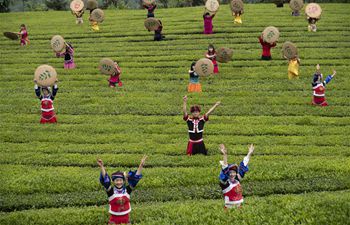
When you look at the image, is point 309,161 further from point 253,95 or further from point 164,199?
point 253,95

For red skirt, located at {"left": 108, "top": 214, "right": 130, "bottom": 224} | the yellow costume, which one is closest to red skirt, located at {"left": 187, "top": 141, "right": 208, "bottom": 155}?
red skirt, located at {"left": 108, "top": 214, "right": 130, "bottom": 224}

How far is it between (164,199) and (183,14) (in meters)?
30.1

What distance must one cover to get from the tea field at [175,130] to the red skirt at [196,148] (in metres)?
0.32

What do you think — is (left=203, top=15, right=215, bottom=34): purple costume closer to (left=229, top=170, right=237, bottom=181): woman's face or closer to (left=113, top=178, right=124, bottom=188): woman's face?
(left=229, top=170, right=237, bottom=181): woman's face

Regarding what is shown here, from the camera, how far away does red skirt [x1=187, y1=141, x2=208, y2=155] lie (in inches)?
617

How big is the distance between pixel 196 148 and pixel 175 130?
2.90 metres

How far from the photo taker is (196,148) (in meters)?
15.7

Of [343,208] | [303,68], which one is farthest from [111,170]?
[303,68]

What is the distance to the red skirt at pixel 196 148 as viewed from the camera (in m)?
15.7

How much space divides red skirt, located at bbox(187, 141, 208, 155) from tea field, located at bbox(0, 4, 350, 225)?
1.07ft

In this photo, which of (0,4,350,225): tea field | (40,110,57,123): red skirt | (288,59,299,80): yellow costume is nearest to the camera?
(0,4,350,225): tea field

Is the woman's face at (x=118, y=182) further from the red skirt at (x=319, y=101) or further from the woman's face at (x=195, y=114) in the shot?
the red skirt at (x=319, y=101)

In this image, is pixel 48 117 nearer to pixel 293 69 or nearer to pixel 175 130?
pixel 175 130

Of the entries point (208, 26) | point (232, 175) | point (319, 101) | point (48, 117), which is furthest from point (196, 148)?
point (208, 26)
